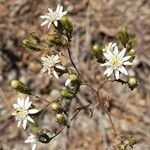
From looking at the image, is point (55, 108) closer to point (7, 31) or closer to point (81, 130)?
point (81, 130)

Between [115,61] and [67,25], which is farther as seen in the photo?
[67,25]

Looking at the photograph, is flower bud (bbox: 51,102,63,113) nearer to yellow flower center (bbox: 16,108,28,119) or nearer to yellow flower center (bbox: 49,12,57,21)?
yellow flower center (bbox: 16,108,28,119)

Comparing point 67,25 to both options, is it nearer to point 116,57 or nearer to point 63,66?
point 63,66

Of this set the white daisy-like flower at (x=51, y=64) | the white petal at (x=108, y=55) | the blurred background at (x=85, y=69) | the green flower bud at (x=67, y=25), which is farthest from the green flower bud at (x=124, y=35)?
the blurred background at (x=85, y=69)

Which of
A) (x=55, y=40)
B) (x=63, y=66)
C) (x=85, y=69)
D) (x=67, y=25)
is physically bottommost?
(x=85, y=69)

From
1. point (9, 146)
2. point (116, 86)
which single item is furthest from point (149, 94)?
point (9, 146)

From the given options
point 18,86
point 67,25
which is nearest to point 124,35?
point 67,25
